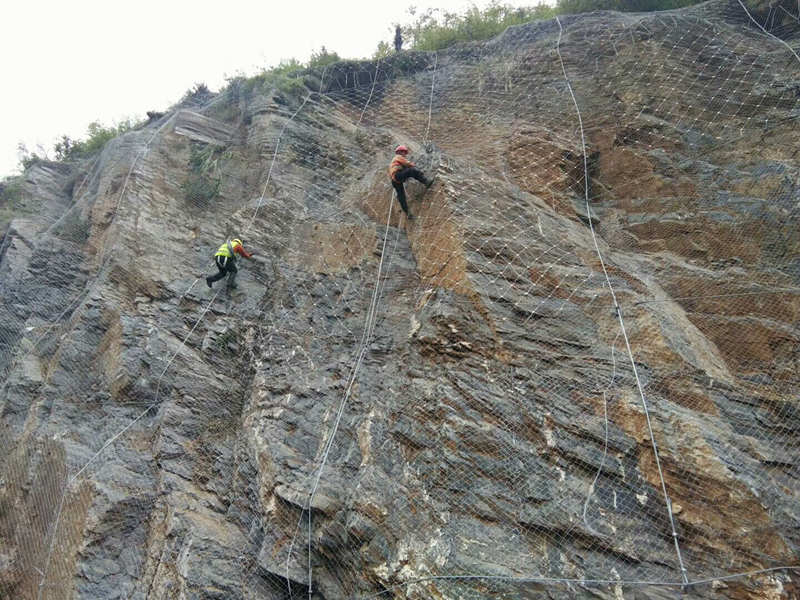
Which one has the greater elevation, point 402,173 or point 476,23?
point 476,23

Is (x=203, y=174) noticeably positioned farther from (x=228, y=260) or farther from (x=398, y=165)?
(x=398, y=165)

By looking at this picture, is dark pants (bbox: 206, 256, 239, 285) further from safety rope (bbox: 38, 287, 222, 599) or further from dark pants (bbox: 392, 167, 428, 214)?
dark pants (bbox: 392, 167, 428, 214)

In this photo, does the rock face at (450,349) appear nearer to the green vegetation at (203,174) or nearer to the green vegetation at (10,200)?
the green vegetation at (203,174)

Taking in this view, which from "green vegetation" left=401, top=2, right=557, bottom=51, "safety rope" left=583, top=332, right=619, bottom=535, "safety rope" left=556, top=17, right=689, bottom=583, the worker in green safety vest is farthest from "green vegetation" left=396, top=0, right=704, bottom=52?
"safety rope" left=583, top=332, right=619, bottom=535

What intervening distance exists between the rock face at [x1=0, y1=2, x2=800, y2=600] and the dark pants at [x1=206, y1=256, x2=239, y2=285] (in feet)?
0.65

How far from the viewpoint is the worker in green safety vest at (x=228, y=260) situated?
21.2 feet

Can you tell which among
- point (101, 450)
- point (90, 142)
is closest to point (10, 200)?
point (90, 142)

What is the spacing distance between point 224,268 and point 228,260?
14cm

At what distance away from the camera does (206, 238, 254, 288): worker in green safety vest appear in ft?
21.2

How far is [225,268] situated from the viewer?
21.6ft

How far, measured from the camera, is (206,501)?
5016 mm

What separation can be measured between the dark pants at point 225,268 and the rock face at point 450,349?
0.20 metres

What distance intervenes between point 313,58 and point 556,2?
4.88 meters

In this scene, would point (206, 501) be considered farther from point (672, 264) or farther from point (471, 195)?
point (672, 264)
